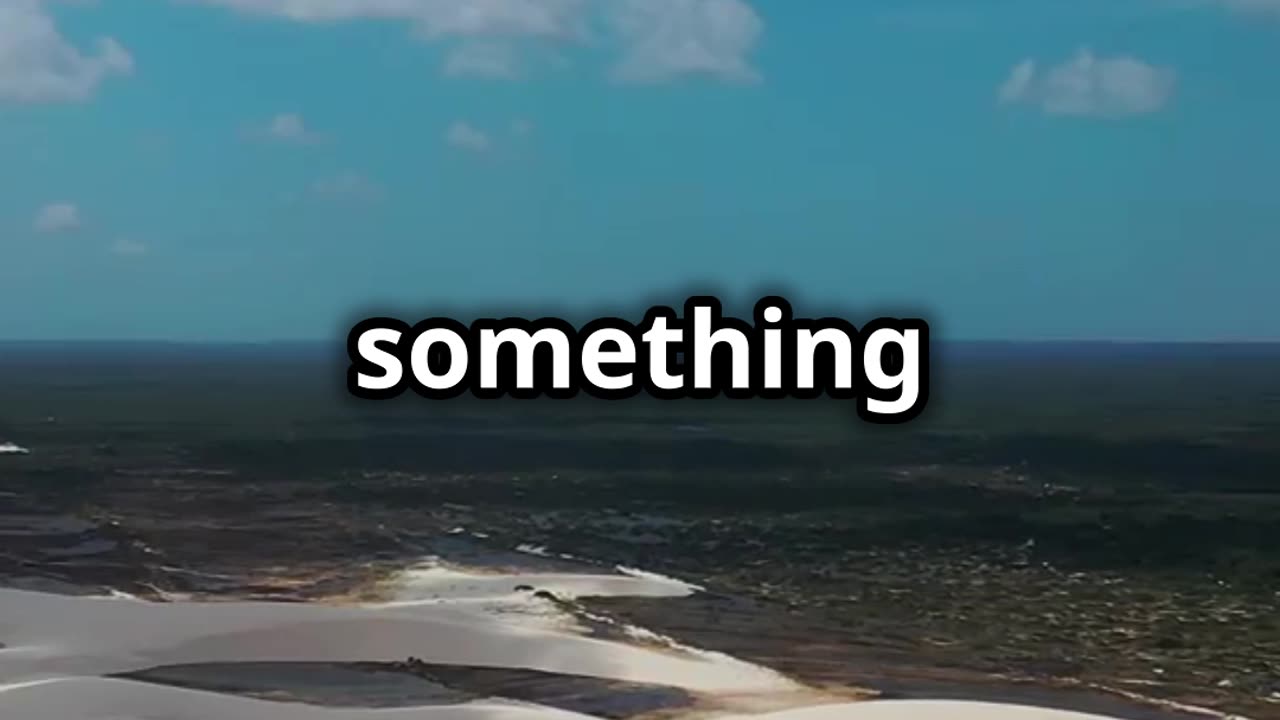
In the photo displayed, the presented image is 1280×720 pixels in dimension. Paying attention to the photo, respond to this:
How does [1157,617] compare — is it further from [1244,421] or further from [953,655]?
[1244,421]

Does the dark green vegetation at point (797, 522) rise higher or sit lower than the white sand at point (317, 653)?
lower

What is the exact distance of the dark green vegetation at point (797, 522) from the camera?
32.0 metres

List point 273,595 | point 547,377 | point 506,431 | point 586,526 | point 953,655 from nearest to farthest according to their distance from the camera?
point 547,377, point 953,655, point 273,595, point 586,526, point 506,431

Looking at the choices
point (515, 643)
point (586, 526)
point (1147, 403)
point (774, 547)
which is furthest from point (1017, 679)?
point (1147, 403)

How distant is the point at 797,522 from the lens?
53.0 meters

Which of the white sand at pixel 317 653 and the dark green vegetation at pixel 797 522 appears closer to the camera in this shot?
the white sand at pixel 317 653

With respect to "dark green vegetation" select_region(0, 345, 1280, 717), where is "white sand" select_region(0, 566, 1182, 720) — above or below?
above

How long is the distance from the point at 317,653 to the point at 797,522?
27.5 meters

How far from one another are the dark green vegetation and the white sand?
7.72 ft

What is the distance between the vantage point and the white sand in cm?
2256

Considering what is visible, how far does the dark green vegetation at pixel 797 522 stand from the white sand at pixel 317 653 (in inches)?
92.6

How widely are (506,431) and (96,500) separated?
4889cm

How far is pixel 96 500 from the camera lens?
5716 centimetres

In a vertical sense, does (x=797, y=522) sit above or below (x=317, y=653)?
below
